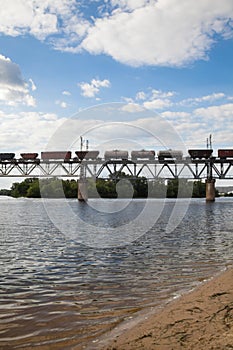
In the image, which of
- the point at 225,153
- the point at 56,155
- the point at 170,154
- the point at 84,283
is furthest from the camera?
the point at 56,155

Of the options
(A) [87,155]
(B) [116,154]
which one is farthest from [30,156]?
(B) [116,154]

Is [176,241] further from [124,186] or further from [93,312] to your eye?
[124,186]

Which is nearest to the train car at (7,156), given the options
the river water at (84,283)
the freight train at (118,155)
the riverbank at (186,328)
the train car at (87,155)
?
the freight train at (118,155)

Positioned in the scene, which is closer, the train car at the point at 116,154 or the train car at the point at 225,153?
the train car at the point at 116,154

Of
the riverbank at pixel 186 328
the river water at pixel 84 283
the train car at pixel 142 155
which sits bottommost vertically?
the river water at pixel 84 283

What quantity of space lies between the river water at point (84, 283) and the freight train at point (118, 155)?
8399cm

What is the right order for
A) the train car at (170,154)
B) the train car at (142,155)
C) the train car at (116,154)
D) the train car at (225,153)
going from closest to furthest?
the train car at (170,154) < the train car at (142,155) < the train car at (116,154) < the train car at (225,153)

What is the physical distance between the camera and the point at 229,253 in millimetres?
18562

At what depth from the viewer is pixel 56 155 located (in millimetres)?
109875

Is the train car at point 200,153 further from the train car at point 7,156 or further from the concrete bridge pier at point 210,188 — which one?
the train car at point 7,156

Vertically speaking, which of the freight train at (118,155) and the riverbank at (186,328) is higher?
the freight train at (118,155)

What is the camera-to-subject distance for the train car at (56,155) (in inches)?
4301

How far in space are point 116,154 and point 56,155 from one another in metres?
17.9

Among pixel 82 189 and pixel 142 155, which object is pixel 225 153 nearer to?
pixel 142 155
